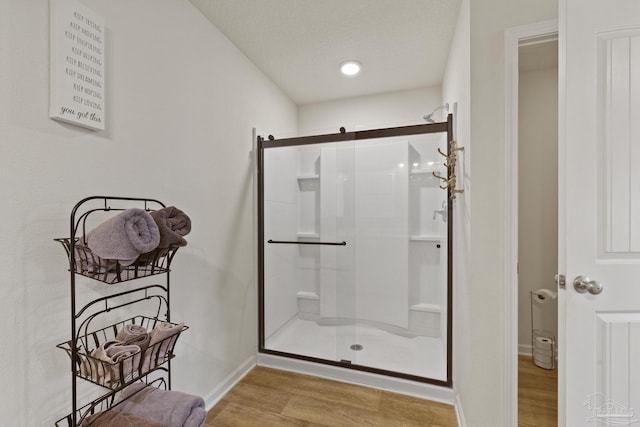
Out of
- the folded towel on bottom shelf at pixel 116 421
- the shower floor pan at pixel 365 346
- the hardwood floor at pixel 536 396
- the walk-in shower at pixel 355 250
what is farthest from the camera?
the walk-in shower at pixel 355 250

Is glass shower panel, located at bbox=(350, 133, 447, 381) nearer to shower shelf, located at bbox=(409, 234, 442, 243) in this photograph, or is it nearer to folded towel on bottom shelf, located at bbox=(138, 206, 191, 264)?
shower shelf, located at bbox=(409, 234, 442, 243)

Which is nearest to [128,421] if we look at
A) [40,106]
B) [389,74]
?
[40,106]

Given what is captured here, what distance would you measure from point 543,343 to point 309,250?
6.38 feet

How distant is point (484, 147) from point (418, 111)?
61.6 inches

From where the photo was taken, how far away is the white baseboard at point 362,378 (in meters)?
1.83

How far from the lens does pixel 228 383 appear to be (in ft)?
6.32

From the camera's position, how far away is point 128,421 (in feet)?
3.25

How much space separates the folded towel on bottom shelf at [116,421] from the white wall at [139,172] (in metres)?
0.14

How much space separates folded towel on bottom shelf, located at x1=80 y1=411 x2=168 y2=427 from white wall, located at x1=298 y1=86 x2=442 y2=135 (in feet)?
7.49

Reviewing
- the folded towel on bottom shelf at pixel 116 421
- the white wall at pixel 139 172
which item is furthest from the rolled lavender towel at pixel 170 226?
the folded towel on bottom shelf at pixel 116 421

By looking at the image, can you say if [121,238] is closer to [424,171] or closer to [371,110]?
[424,171]

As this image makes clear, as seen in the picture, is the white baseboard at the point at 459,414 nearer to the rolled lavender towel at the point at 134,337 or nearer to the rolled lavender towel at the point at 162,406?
the rolled lavender towel at the point at 162,406

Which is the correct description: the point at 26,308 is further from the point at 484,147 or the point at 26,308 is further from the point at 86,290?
the point at 484,147
